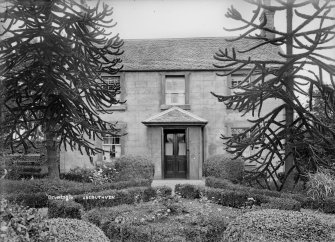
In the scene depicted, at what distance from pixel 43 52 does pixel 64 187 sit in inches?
161

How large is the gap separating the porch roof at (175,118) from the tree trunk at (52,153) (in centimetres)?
554

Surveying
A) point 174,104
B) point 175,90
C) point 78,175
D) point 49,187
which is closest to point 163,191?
point 78,175

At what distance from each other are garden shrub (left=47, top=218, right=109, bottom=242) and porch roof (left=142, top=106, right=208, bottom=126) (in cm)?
947

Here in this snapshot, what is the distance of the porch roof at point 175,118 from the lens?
1496cm

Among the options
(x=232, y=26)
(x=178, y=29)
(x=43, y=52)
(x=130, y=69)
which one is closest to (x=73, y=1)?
(x=43, y=52)

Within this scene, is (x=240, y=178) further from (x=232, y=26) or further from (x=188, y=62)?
(x=232, y=26)

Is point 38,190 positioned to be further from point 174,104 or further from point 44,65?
point 174,104

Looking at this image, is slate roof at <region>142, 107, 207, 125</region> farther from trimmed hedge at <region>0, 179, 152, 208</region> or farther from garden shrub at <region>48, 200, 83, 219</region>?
garden shrub at <region>48, 200, 83, 219</region>

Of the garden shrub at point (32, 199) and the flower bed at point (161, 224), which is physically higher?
the garden shrub at point (32, 199)

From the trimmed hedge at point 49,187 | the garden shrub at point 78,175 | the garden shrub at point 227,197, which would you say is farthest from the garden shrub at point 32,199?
the garden shrub at point 227,197

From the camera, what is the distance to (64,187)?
10.3 m

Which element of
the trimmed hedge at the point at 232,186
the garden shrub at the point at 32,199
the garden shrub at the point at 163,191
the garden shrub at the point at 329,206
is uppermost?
the garden shrub at the point at 32,199

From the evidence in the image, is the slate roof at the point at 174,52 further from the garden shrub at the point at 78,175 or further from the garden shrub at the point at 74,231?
the garden shrub at the point at 74,231

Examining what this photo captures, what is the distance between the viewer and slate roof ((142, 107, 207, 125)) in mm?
14961
